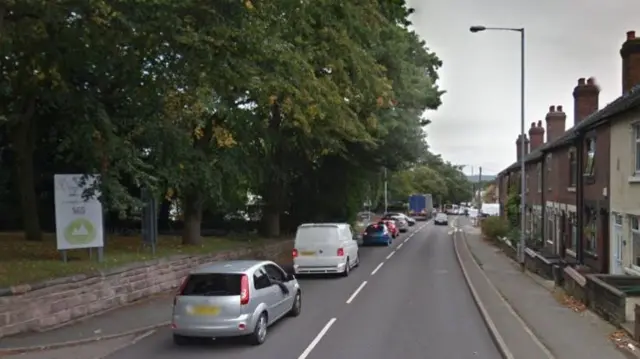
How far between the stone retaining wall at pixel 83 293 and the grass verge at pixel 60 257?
0.29m

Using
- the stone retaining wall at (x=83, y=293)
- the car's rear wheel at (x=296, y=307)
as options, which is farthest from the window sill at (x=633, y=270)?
the stone retaining wall at (x=83, y=293)

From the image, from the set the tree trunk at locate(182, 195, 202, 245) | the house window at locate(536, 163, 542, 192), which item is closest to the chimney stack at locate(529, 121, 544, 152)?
the house window at locate(536, 163, 542, 192)

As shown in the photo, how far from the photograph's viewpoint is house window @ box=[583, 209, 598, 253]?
20.9 meters

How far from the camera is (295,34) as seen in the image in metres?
14.3

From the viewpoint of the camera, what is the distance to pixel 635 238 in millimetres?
16906

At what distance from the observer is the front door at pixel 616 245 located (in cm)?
1808

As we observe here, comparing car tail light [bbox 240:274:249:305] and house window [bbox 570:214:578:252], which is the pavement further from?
car tail light [bbox 240:274:249:305]

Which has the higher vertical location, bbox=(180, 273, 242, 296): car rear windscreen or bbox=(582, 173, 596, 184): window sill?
bbox=(582, 173, 596, 184): window sill

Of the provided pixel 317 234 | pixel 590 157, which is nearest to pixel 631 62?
pixel 590 157

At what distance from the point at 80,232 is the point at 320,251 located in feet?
30.1

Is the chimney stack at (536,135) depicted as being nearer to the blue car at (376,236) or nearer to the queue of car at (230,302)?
the blue car at (376,236)

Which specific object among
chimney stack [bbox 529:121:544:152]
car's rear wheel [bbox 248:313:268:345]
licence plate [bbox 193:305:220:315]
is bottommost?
car's rear wheel [bbox 248:313:268:345]

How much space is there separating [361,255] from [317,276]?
33.5 feet

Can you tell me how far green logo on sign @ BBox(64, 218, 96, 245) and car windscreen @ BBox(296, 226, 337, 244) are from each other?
28.7 feet
